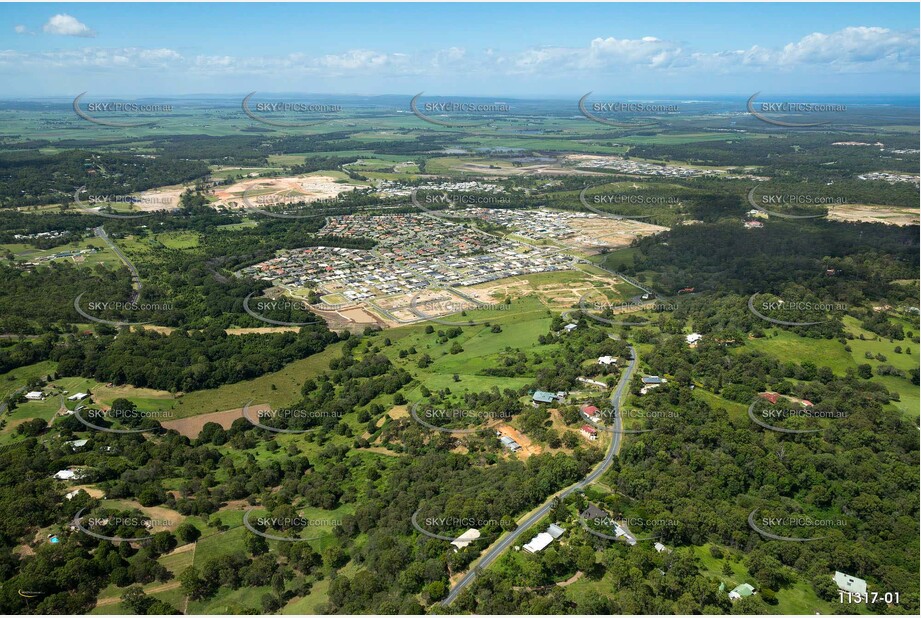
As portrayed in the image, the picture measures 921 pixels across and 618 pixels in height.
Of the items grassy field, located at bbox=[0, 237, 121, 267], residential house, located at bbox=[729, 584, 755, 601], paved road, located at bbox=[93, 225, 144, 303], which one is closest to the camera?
residential house, located at bbox=[729, 584, 755, 601]

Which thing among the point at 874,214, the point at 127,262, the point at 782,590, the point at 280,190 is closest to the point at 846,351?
the point at 782,590

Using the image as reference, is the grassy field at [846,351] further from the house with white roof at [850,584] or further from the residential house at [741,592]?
the residential house at [741,592]

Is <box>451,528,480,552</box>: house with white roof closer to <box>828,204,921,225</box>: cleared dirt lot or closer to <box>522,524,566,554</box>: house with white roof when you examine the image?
<box>522,524,566,554</box>: house with white roof

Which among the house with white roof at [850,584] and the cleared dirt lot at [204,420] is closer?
the house with white roof at [850,584]

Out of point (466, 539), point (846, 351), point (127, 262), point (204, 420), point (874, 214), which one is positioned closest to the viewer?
point (466, 539)

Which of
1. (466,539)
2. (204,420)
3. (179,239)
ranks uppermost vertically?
(179,239)

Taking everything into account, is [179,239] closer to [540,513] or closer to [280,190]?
[280,190]

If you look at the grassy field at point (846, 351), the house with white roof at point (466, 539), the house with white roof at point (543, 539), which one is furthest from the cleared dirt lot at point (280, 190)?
the house with white roof at point (543, 539)

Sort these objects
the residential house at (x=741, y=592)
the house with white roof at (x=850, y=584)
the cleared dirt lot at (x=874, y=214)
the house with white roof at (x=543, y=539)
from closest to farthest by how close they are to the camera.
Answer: the residential house at (x=741, y=592) < the house with white roof at (x=850, y=584) < the house with white roof at (x=543, y=539) < the cleared dirt lot at (x=874, y=214)

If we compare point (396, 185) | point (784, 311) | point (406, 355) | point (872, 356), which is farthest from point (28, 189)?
point (872, 356)

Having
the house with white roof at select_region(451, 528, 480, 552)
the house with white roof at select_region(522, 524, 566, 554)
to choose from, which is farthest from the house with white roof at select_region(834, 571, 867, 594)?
the house with white roof at select_region(451, 528, 480, 552)
